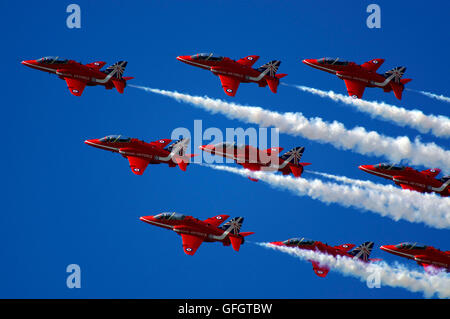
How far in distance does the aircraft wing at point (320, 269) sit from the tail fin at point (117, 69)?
27.8 meters

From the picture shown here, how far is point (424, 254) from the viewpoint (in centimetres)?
10112

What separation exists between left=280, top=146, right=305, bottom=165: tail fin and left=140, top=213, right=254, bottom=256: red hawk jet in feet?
27.5

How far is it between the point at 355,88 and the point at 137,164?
78.1ft

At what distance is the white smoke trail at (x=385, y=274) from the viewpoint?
9994 cm

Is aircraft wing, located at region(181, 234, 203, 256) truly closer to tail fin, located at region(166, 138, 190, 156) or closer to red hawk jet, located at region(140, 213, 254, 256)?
red hawk jet, located at region(140, 213, 254, 256)

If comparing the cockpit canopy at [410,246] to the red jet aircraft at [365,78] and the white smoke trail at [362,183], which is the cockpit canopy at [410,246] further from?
the red jet aircraft at [365,78]

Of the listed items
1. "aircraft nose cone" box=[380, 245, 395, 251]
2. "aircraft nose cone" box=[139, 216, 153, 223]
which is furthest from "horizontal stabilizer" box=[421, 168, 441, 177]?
"aircraft nose cone" box=[139, 216, 153, 223]

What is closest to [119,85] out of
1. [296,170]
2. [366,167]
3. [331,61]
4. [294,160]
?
[294,160]

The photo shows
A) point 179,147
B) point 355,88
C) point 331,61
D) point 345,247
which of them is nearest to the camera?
point 179,147

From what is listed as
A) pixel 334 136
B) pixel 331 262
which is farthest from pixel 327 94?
pixel 331 262

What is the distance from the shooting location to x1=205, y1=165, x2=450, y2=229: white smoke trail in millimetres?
102938

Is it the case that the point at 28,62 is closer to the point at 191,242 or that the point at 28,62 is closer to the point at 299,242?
the point at 191,242

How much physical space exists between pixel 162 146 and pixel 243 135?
906 centimetres

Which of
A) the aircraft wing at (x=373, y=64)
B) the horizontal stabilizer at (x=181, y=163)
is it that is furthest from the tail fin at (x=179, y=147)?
the aircraft wing at (x=373, y=64)
